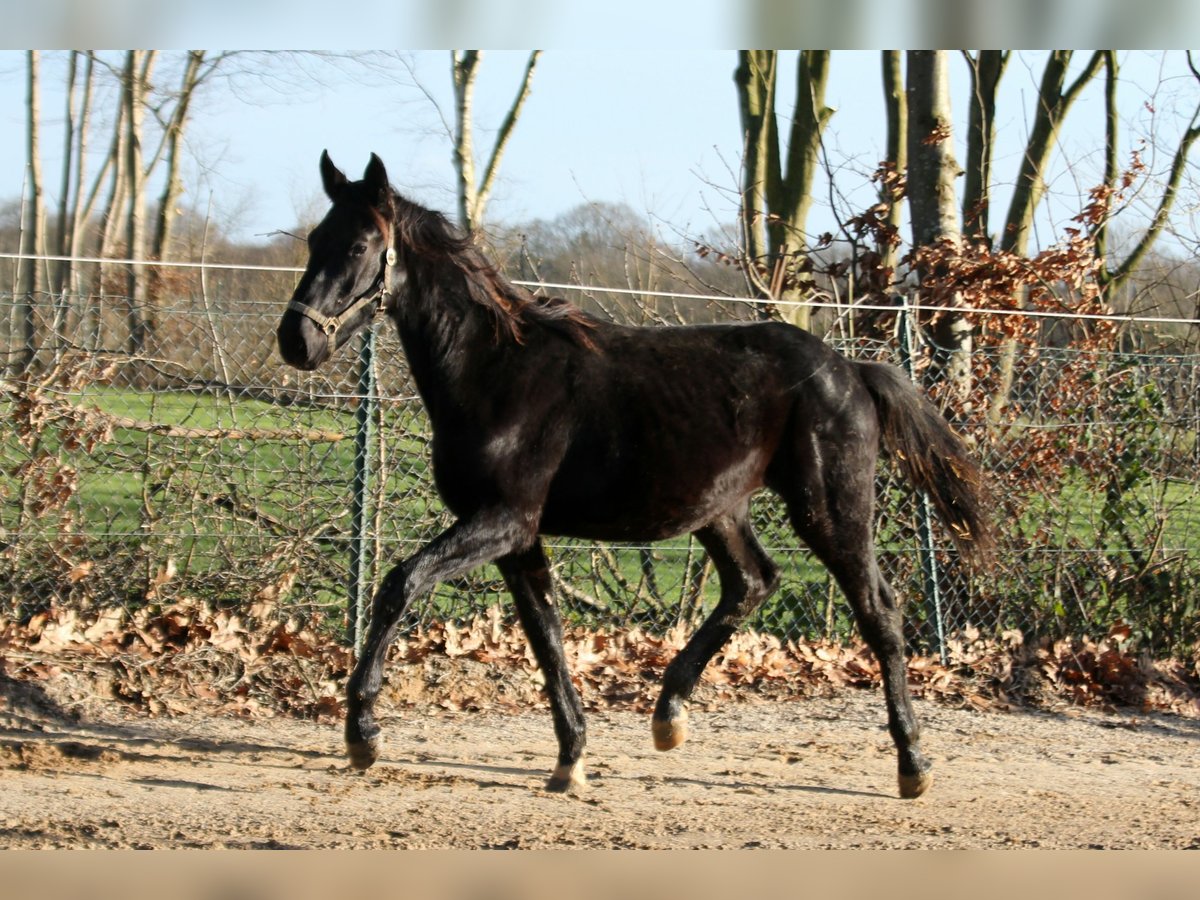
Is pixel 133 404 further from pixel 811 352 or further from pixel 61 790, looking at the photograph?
pixel 811 352

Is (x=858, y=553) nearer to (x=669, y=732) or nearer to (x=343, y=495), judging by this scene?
(x=669, y=732)

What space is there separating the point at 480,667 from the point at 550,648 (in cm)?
191

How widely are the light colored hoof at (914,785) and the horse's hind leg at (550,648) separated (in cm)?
136

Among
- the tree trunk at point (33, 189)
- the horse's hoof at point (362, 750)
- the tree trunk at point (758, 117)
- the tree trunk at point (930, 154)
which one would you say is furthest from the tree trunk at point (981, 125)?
the tree trunk at point (33, 189)

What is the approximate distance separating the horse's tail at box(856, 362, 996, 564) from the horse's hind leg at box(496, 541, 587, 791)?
1.72 m

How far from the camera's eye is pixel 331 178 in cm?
503

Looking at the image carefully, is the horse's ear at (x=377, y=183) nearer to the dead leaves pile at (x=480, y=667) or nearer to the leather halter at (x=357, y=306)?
the leather halter at (x=357, y=306)

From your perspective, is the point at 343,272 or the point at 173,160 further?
the point at 173,160

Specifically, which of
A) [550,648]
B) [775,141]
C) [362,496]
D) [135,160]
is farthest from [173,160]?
[550,648]

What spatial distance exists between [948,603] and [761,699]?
5.25ft
